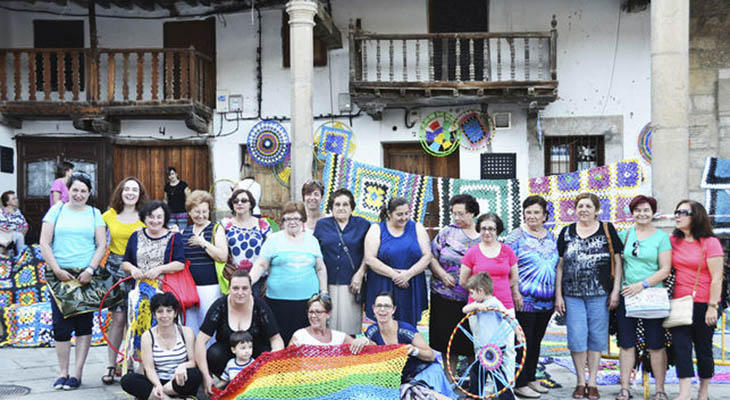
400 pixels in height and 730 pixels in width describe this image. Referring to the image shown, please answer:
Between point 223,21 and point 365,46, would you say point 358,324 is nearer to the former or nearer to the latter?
point 365,46

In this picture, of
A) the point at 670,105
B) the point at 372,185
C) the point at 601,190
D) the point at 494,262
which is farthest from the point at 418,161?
the point at 494,262

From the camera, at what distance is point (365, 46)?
40.8 feet

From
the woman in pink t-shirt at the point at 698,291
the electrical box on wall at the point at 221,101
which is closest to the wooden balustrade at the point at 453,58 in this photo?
the electrical box on wall at the point at 221,101

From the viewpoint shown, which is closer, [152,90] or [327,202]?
[327,202]

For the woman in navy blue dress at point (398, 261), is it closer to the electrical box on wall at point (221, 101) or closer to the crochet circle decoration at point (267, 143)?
the crochet circle decoration at point (267, 143)

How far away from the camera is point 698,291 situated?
496cm

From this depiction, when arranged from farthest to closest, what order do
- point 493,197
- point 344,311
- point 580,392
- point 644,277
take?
point 493,197
point 344,311
point 580,392
point 644,277

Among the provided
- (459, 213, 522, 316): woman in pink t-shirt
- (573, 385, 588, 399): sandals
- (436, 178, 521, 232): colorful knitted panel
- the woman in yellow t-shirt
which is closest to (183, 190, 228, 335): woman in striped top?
the woman in yellow t-shirt

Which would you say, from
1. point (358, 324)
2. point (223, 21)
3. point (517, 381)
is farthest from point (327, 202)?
point (223, 21)

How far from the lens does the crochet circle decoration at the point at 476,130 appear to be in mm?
12742

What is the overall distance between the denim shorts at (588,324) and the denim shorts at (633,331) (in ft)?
0.34

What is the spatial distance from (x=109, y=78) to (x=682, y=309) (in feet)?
36.4

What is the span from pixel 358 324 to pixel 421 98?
24.2ft

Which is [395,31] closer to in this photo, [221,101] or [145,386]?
[221,101]
